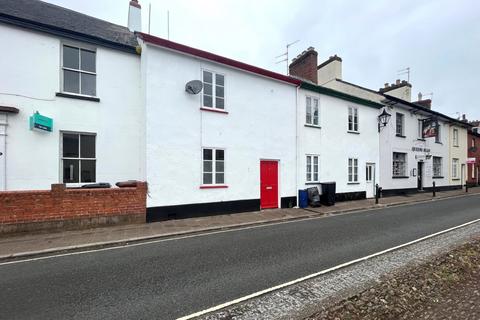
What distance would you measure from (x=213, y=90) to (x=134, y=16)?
622cm

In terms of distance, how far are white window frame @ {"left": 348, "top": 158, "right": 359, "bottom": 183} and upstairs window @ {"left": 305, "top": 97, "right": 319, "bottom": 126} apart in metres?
3.94

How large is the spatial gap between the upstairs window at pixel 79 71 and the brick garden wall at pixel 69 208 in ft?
12.7

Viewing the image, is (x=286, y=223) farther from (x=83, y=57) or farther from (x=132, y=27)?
(x=132, y=27)

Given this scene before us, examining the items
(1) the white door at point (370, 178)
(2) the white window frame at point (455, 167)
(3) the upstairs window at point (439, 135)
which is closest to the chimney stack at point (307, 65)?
(1) the white door at point (370, 178)

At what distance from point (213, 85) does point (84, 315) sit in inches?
384

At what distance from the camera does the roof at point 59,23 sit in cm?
896

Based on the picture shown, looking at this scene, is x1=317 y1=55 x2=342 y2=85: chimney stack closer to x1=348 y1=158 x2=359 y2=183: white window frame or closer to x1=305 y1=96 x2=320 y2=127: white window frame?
x1=305 y1=96 x2=320 y2=127: white window frame

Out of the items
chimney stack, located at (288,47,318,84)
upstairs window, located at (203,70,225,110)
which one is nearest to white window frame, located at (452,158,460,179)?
chimney stack, located at (288,47,318,84)

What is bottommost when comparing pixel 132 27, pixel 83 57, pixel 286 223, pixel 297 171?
pixel 286 223

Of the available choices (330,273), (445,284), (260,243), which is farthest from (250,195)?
(445,284)

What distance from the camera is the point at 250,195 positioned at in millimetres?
12438

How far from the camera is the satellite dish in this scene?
35.2ft

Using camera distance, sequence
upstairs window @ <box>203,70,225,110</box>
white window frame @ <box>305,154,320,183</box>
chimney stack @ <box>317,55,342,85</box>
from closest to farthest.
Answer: upstairs window @ <box>203,70,225,110</box> → white window frame @ <box>305,154,320,183</box> → chimney stack @ <box>317,55,342,85</box>

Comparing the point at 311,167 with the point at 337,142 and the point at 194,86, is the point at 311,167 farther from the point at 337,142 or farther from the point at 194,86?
the point at 194,86
